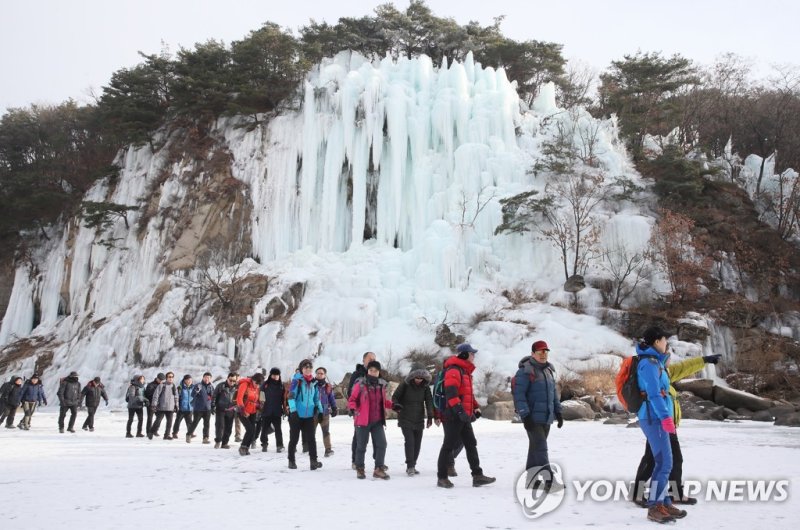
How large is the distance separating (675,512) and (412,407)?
3.17 m

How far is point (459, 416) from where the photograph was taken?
606 cm

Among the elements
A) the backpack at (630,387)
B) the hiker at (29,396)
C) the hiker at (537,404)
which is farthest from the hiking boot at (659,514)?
the hiker at (29,396)

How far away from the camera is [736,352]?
20.0 meters

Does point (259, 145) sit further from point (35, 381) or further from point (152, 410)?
point (152, 410)

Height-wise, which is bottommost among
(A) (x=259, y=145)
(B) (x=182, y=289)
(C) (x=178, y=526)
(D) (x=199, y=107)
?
(C) (x=178, y=526)

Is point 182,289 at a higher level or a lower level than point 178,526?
higher

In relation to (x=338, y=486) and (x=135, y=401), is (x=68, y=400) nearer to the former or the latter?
(x=135, y=401)

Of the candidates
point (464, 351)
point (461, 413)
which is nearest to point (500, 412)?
point (464, 351)

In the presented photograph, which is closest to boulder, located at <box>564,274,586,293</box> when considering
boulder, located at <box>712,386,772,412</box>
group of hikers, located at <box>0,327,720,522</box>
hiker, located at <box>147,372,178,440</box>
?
boulder, located at <box>712,386,772,412</box>

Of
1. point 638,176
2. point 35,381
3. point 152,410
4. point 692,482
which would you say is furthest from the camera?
point 638,176

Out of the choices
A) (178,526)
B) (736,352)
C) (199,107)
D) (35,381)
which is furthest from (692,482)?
(199,107)

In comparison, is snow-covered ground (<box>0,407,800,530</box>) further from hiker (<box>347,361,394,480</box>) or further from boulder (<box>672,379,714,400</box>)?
boulder (<box>672,379,714,400</box>)

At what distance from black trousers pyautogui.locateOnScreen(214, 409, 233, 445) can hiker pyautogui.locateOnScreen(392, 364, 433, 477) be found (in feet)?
16.0

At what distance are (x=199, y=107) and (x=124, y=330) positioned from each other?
12.9 metres
